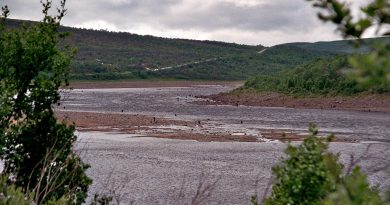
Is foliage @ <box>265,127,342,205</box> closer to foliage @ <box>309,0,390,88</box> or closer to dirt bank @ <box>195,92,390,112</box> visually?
foliage @ <box>309,0,390,88</box>

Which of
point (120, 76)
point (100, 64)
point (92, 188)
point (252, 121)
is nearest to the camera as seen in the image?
point (92, 188)

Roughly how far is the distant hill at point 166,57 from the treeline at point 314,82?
39378mm

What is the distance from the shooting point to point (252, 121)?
146ft

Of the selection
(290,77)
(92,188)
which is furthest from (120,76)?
(92,188)

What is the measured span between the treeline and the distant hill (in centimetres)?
3938

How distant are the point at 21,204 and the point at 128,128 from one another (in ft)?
112

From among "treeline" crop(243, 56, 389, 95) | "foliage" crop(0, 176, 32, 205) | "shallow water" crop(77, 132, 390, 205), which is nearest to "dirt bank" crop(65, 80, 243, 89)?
"treeline" crop(243, 56, 389, 95)

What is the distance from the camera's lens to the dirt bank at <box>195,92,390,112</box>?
55987 millimetres

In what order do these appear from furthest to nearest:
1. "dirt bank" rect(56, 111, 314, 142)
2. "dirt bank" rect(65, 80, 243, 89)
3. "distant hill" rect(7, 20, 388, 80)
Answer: "distant hill" rect(7, 20, 388, 80) → "dirt bank" rect(65, 80, 243, 89) → "dirt bank" rect(56, 111, 314, 142)

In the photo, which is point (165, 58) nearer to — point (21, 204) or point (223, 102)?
point (223, 102)

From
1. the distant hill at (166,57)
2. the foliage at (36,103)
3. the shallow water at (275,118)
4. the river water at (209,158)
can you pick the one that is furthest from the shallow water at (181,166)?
the distant hill at (166,57)

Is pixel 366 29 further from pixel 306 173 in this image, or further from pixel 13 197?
pixel 306 173

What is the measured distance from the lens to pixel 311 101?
6159 centimetres

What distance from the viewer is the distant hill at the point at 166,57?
395 ft
